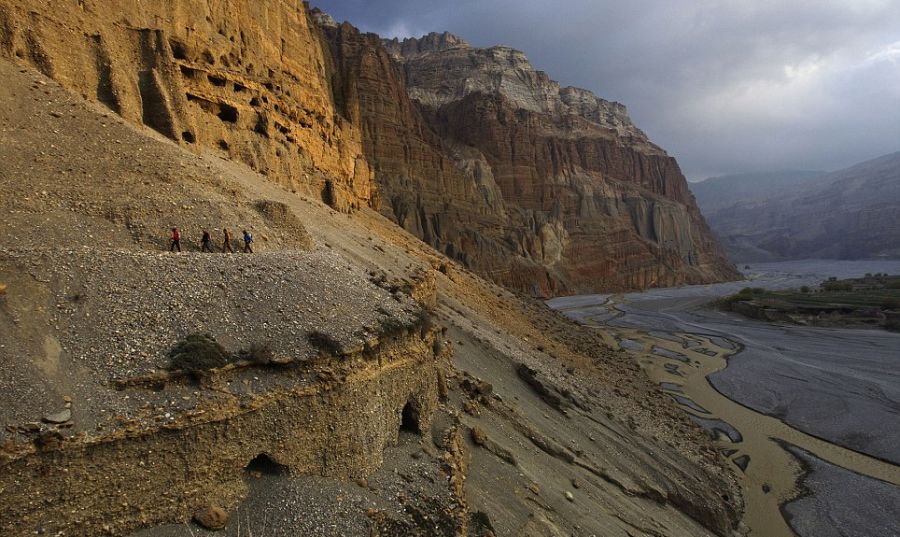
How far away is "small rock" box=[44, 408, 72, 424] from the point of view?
5582mm

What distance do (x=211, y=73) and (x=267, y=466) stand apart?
96.3ft

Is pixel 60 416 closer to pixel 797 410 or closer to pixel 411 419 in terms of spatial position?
pixel 411 419

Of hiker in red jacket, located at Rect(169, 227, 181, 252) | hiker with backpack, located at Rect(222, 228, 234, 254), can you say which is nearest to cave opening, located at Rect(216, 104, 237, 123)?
hiker with backpack, located at Rect(222, 228, 234, 254)

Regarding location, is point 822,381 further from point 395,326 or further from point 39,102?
point 39,102

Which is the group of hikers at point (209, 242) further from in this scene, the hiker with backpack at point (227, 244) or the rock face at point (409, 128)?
the rock face at point (409, 128)

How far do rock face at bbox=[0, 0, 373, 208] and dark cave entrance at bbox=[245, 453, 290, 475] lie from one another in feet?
52.7

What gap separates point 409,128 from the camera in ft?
293

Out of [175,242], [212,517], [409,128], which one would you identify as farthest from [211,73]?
[409,128]

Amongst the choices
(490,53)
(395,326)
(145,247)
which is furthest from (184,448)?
(490,53)

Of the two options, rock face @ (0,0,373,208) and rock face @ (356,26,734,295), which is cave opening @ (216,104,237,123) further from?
rock face @ (356,26,734,295)

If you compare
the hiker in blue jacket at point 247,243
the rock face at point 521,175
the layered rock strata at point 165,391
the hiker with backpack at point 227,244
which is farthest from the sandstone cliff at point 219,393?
the rock face at point 521,175

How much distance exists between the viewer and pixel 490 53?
15362cm

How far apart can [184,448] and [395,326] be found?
424 centimetres

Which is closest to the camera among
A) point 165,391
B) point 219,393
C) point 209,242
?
point 165,391
